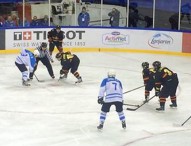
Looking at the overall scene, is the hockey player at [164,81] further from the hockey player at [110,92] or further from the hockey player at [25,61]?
the hockey player at [25,61]

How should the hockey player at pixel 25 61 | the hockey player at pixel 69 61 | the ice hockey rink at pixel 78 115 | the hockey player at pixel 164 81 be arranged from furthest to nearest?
the hockey player at pixel 69 61, the hockey player at pixel 25 61, the hockey player at pixel 164 81, the ice hockey rink at pixel 78 115

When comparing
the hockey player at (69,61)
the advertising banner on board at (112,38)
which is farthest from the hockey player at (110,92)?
the advertising banner on board at (112,38)

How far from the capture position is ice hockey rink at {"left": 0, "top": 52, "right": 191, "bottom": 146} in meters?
8.55

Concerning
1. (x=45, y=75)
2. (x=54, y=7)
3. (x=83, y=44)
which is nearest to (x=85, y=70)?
(x=45, y=75)

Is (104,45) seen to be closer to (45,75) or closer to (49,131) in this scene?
(45,75)

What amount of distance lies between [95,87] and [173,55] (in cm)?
564

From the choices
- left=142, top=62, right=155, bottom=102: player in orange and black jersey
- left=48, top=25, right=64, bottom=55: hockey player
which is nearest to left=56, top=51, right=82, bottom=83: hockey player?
left=142, top=62, right=155, bottom=102: player in orange and black jersey

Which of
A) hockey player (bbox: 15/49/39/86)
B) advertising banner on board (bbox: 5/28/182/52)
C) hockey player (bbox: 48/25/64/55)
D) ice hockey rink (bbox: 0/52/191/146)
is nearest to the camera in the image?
ice hockey rink (bbox: 0/52/191/146)

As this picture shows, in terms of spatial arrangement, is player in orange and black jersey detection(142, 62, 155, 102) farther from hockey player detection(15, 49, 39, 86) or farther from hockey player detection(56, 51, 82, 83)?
hockey player detection(15, 49, 39, 86)

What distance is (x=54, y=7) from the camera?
18547 millimetres

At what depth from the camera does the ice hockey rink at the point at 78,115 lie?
8.55m

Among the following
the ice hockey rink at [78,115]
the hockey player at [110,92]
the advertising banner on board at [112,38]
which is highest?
the advertising banner on board at [112,38]

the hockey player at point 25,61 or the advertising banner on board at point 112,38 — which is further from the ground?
the advertising banner on board at point 112,38

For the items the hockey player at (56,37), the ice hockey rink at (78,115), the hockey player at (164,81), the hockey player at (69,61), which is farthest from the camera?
the hockey player at (56,37)
